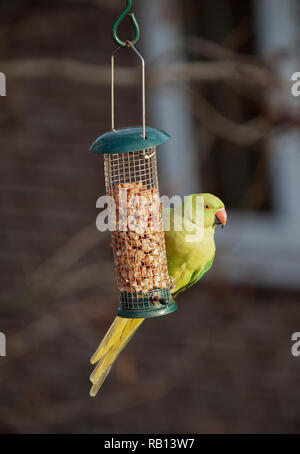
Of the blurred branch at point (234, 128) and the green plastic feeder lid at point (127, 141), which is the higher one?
the blurred branch at point (234, 128)

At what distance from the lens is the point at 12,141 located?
6.49 metres

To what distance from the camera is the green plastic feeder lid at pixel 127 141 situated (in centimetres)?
250

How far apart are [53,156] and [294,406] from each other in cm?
327

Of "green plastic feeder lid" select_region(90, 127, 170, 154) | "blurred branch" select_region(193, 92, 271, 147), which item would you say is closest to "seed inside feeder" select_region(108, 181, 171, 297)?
"green plastic feeder lid" select_region(90, 127, 170, 154)

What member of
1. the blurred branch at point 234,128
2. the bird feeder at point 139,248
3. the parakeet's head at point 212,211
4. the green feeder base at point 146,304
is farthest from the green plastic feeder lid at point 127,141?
the blurred branch at point 234,128

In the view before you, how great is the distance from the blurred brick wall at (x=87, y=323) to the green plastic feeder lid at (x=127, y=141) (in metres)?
3.34

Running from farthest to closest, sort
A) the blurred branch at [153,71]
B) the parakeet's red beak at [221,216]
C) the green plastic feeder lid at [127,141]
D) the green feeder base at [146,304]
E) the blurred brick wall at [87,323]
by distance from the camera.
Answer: the blurred brick wall at [87,323] < the blurred branch at [153,71] < the parakeet's red beak at [221,216] < the green feeder base at [146,304] < the green plastic feeder lid at [127,141]

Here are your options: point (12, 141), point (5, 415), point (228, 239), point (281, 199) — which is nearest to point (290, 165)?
point (281, 199)

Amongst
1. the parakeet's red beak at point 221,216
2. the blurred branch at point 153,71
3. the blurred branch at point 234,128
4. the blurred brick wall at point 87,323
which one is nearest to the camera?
the parakeet's red beak at point 221,216

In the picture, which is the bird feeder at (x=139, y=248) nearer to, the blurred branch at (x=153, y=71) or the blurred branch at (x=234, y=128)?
the blurred branch at (x=153, y=71)

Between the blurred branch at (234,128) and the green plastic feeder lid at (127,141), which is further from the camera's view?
the blurred branch at (234,128)

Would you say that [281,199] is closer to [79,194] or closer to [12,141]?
[79,194]

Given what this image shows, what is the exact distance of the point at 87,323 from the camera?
5824 millimetres

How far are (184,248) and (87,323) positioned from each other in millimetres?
2825
